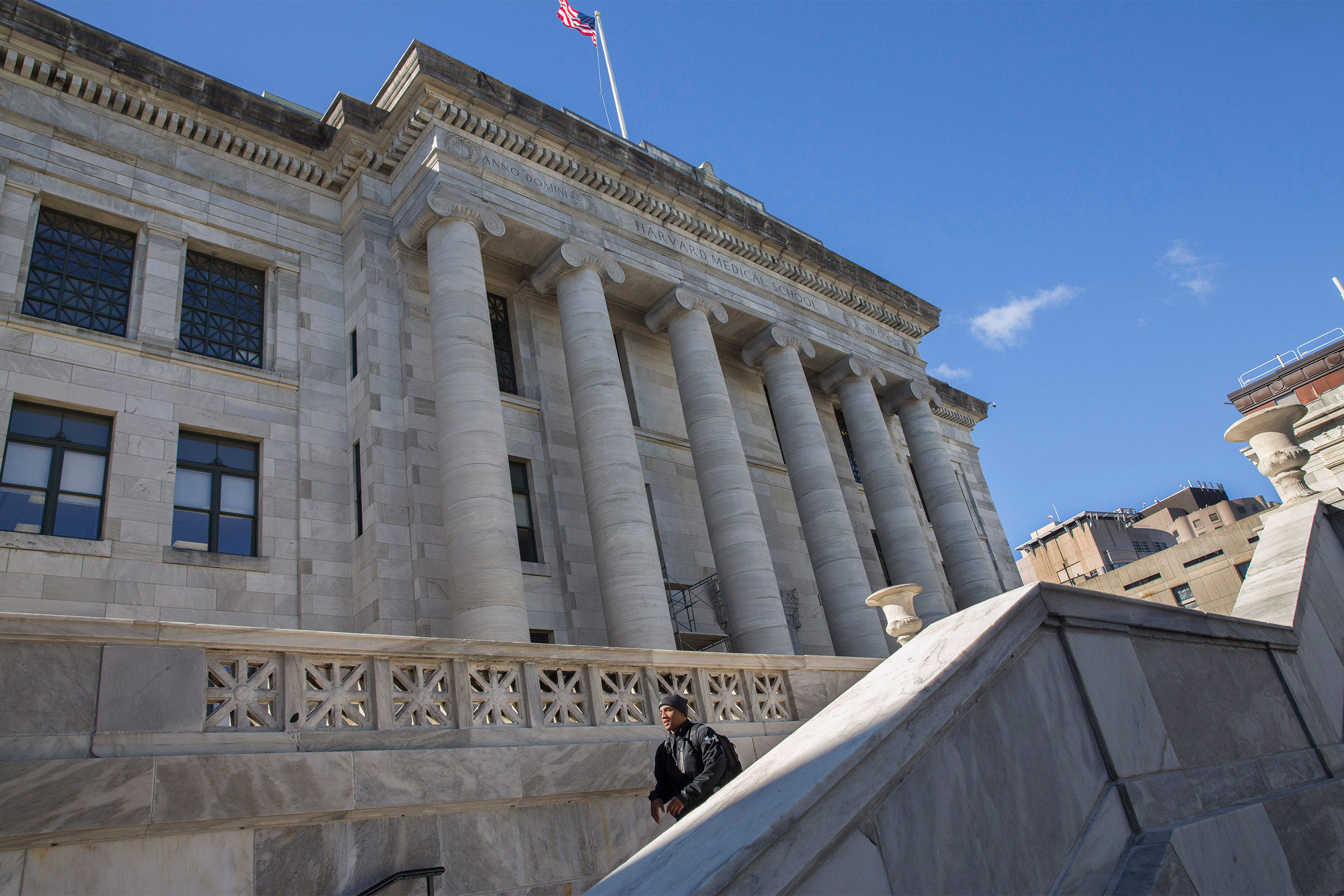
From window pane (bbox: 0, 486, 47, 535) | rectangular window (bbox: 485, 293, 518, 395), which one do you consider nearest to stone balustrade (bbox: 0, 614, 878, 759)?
window pane (bbox: 0, 486, 47, 535)

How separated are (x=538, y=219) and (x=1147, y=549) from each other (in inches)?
2947

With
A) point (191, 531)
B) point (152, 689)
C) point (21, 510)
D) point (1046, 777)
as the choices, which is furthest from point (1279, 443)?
point (21, 510)

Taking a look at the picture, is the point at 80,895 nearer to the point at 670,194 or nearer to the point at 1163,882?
the point at 1163,882

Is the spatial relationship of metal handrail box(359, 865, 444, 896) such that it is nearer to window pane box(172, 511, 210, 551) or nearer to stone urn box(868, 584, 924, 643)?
stone urn box(868, 584, 924, 643)

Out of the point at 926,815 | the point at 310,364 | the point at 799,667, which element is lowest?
the point at 926,815

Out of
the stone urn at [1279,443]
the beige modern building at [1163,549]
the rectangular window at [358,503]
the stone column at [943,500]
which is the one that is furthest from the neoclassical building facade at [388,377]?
the beige modern building at [1163,549]

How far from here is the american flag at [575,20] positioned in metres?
26.9

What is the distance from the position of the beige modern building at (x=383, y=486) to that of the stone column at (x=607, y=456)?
0.29 feet

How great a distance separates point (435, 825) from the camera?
27.2 feet

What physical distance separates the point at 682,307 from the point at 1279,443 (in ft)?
45.1

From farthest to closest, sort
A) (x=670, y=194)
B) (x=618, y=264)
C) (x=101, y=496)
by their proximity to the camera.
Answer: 1. (x=670, y=194)
2. (x=618, y=264)
3. (x=101, y=496)

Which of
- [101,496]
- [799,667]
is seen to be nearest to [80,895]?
[799,667]

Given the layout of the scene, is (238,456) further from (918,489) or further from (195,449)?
(918,489)

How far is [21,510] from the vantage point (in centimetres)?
1432
